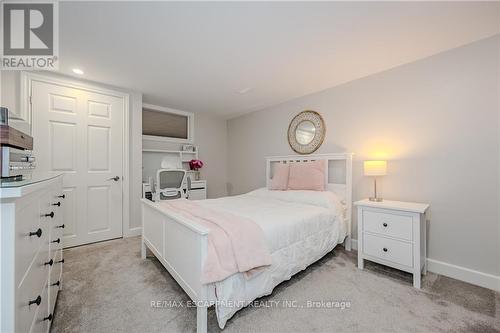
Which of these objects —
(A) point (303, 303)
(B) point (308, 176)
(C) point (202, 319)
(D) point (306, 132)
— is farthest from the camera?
(D) point (306, 132)

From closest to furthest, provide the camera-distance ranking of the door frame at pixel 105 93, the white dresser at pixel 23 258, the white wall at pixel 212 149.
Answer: the white dresser at pixel 23 258 < the door frame at pixel 105 93 < the white wall at pixel 212 149

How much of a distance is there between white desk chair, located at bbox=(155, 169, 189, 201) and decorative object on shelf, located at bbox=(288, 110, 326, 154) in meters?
1.94

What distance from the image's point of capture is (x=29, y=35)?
1.84 m

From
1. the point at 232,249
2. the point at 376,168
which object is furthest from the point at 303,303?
the point at 376,168

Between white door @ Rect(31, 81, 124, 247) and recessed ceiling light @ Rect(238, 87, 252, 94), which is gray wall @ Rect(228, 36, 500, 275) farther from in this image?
white door @ Rect(31, 81, 124, 247)

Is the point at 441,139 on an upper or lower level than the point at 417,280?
upper

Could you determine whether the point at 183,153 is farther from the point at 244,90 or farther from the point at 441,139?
the point at 441,139

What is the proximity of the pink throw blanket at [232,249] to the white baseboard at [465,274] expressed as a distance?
75.4 inches

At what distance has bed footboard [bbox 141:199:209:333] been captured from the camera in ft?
4.24

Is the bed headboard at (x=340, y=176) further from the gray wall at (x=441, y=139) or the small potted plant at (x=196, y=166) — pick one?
the small potted plant at (x=196, y=166)

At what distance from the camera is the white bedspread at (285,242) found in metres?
1.35

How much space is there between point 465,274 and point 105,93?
15.6ft

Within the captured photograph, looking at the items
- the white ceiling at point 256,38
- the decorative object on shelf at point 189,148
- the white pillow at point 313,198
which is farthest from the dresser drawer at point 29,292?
the decorative object on shelf at point 189,148

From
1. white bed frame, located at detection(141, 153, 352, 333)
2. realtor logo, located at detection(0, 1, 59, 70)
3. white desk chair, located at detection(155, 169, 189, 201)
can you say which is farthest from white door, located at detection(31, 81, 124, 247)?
white bed frame, located at detection(141, 153, 352, 333)
